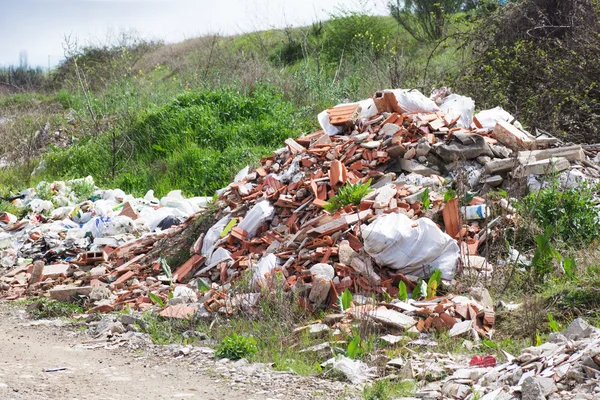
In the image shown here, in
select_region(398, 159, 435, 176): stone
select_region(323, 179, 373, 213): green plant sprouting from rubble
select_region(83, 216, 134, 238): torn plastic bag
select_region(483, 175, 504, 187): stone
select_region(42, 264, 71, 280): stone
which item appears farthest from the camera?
select_region(83, 216, 134, 238): torn plastic bag

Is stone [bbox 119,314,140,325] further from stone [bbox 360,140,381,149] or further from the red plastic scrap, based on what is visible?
stone [bbox 360,140,381,149]

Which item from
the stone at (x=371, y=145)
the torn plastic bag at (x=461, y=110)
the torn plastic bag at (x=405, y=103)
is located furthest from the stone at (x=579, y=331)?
the torn plastic bag at (x=405, y=103)

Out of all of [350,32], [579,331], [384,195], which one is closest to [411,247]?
[384,195]

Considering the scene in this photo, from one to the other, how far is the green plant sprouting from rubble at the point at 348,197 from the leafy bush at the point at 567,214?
1577 millimetres

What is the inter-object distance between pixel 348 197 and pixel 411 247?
109 cm

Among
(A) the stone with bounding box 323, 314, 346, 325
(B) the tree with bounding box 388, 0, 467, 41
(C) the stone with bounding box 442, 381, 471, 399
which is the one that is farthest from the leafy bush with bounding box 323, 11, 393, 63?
(C) the stone with bounding box 442, 381, 471, 399

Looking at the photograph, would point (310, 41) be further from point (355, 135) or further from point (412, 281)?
point (412, 281)

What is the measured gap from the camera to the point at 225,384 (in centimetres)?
469

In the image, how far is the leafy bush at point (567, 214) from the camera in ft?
22.5

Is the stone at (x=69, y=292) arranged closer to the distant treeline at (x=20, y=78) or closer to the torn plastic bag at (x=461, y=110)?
the torn plastic bag at (x=461, y=110)

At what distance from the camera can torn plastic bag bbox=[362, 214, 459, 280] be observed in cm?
635

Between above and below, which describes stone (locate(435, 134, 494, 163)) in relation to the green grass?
above

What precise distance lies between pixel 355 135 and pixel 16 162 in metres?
9.81

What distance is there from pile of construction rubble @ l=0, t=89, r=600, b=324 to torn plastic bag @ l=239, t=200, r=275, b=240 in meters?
0.02
